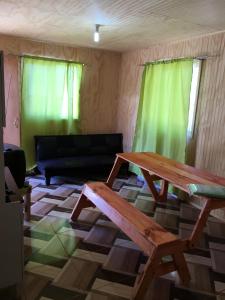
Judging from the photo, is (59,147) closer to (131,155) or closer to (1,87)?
(131,155)

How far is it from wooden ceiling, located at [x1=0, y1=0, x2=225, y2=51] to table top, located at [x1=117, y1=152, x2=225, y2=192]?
4.74 ft

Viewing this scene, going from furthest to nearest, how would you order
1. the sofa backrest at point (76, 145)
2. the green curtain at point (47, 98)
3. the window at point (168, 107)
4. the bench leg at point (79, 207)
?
the sofa backrest at point (76, 145), the green curtain at point (47, 98), the window at point (168, 107), the bench leg at point (79, 207)

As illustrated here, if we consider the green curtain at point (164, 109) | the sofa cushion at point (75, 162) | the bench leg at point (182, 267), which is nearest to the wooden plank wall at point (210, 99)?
the green curtain at point (164, 109)

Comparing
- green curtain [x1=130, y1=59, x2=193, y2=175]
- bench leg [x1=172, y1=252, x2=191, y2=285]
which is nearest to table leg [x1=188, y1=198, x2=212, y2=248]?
bench leg [x1=172, y1=252, x2=191, y2=285]

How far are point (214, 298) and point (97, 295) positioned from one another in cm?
83

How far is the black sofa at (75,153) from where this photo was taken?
401 centimetres

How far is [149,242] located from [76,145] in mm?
2916

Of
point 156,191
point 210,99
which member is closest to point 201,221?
point 156,191

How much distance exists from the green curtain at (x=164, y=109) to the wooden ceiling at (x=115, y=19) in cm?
41

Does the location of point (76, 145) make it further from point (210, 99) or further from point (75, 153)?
point (210, 99)

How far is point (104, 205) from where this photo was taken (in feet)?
8.07

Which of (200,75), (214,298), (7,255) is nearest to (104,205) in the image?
(7,255)

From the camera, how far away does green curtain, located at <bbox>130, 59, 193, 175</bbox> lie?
3.55 metres

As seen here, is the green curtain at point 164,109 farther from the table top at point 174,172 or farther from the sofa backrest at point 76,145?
the table top at point 174,172
